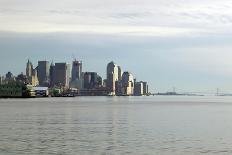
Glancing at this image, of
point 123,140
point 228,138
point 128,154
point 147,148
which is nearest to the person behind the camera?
point 128,154

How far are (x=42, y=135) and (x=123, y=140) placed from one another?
44.3 feet

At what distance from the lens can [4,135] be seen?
7975 centimetres

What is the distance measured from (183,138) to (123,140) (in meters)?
9.13

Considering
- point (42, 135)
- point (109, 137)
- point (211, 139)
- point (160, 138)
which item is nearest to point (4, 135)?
point (42, 135)

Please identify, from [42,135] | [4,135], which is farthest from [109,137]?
[4,135]

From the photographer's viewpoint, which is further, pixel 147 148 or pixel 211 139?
pixel 211 139

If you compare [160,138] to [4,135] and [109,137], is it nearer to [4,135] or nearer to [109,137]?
[109,137]

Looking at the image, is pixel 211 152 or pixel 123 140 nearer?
pixel 211 152

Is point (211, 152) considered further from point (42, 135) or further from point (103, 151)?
point (42, 135)

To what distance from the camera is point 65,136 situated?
261ft

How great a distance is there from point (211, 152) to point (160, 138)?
49.0 feet

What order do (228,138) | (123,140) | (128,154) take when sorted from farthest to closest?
(228,138) < (123,140) < (128,154)

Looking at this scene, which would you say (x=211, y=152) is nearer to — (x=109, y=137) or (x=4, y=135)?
(x=109, y=137)

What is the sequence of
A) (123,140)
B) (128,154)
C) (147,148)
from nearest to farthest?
(128,154), (147,148), (123,140)
